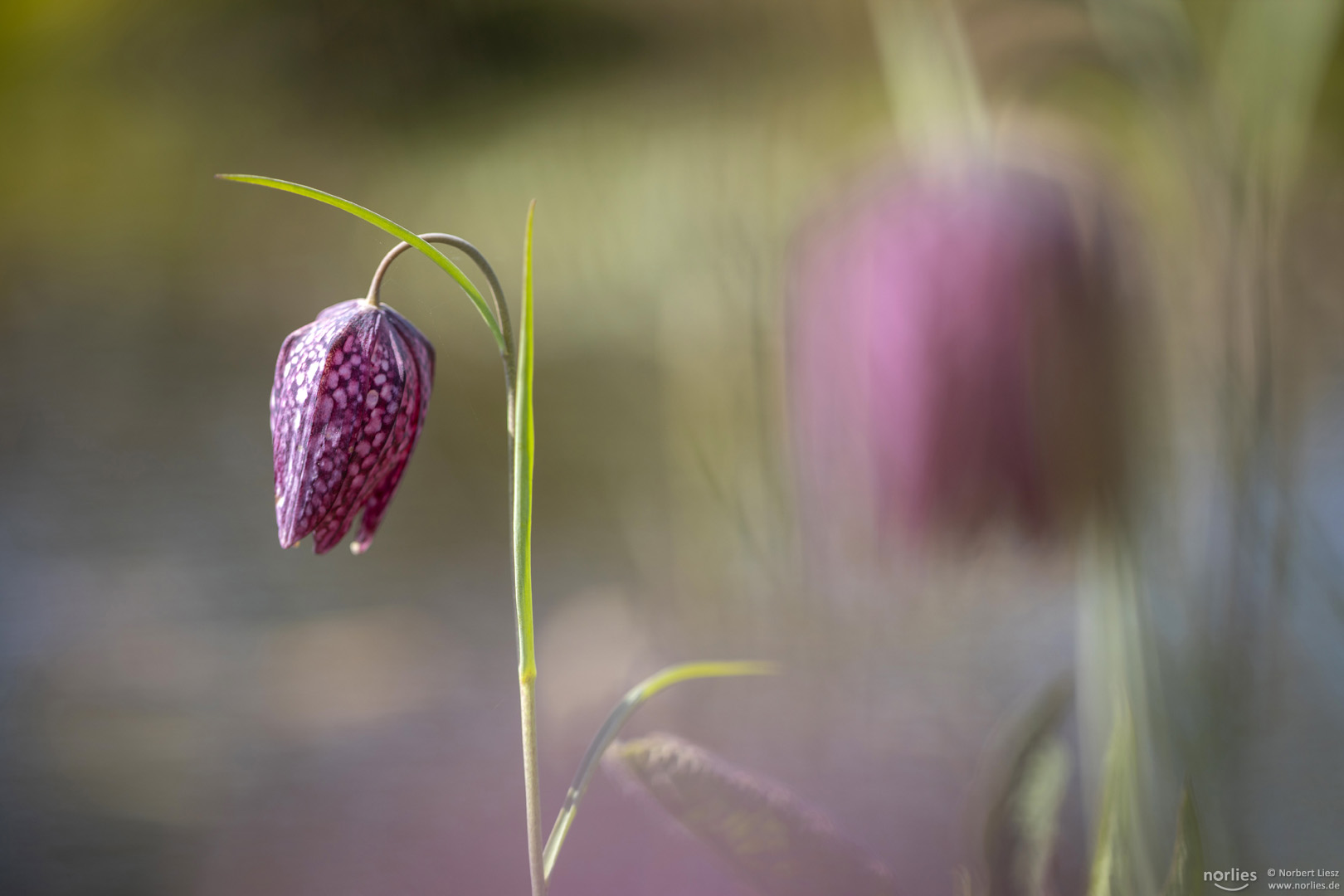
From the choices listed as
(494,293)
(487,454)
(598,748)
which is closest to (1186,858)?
(598,748)

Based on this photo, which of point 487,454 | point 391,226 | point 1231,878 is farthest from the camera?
point 487,454

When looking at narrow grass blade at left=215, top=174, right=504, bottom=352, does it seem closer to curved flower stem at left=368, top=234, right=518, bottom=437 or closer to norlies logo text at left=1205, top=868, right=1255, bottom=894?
curved flower stem at left=368, top=234, right=518, bottom=437

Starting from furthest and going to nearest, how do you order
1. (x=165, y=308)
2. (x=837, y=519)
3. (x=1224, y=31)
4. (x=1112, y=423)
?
(x=165, y=308), (x=1224, y=31), (x=837, y=519), (x=1112, y=423)

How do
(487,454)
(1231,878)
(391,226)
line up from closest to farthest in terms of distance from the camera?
(391,226), (1231,878), (487,454)

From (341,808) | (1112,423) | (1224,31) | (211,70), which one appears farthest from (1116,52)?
(211,70)

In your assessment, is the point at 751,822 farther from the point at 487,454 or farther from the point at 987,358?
the point at 487,454

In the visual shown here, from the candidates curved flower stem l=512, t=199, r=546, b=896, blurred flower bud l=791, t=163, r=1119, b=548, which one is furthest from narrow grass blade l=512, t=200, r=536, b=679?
blurred flower bud l=791, t=163, r=1119, b=548

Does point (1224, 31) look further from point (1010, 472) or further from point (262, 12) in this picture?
point (262, 12)
